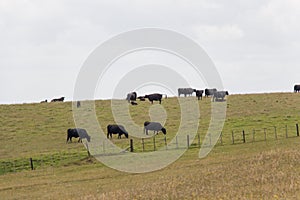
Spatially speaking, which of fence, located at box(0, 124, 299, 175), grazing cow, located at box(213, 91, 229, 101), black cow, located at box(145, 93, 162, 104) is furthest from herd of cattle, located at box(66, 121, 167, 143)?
grazing cow, located at box(213, 91, 229, 101)

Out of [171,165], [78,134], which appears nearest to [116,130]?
[78,134]

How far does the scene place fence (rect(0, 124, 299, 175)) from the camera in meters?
41.2

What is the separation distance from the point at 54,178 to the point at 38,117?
1263 inches

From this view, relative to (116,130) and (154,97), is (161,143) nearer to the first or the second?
(116,130)

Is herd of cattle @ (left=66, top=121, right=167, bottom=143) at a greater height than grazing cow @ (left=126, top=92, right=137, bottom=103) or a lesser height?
lesser

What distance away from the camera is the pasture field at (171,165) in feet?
60.4

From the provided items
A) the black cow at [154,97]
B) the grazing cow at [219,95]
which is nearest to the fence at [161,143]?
the grazing cow at [219,95]

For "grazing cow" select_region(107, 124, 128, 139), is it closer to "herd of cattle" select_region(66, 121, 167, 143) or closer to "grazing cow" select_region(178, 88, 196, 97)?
"herd of cattle" select_region(66, 121, 167, 143)

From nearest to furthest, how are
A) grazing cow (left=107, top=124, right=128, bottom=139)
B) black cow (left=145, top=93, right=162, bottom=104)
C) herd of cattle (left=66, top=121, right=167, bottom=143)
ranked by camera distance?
1. herd of cattle (left=66, top=121, right=167, bottom=143)
2. grazing cow (left=107, top=124, right=128, bottom=139)
3. black cow (left=145, top=93, right=162, bottom=104)

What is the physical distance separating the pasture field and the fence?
0.29ft

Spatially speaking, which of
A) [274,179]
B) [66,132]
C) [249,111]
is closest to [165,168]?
[274,179]

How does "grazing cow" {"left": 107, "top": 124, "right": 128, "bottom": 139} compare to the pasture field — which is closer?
the pasture field

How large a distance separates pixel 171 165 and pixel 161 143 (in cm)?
1149

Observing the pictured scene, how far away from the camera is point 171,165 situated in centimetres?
3547
